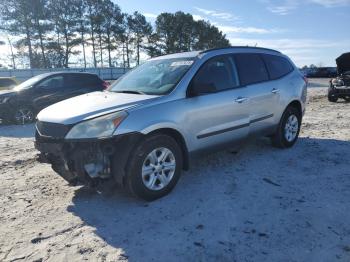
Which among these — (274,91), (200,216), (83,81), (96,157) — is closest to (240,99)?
(274,91)

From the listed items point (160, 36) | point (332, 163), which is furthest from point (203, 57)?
point (160, 36)

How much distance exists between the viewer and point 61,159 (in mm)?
4664

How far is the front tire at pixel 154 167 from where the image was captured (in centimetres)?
451

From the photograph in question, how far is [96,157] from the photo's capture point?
175 inches

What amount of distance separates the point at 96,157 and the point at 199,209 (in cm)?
134

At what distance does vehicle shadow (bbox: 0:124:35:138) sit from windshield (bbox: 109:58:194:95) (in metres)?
4.54

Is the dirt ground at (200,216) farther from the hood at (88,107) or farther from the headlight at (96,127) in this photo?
the hood at (88,107)

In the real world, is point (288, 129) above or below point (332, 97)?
below

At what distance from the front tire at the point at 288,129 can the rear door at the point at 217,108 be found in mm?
1232

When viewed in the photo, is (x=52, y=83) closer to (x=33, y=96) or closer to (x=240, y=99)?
(x=33, y=96)

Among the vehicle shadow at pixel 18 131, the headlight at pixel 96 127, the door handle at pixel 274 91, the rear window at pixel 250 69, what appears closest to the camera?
the headlight at pixel 96 127

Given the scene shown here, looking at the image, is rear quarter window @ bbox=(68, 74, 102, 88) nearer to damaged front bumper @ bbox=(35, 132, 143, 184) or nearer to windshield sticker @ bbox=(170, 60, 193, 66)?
windshield sticker @ bbox=(170, 60, 193, 66)

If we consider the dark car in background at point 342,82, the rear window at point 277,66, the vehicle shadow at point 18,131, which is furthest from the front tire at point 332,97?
the vehicle shadow at point 18,131

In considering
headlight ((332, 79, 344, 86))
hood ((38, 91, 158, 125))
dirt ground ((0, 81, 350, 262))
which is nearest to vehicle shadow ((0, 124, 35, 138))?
dirt ground ((0, 81, 350, 262))
